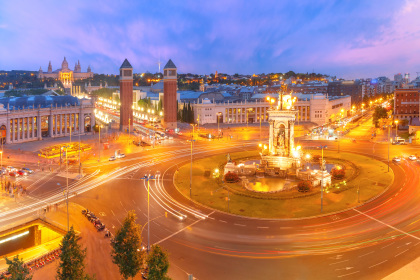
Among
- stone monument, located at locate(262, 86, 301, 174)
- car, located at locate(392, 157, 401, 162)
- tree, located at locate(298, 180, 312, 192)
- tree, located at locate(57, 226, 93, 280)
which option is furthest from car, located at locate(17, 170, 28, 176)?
car, located at locate(392, 157, 401, 162)

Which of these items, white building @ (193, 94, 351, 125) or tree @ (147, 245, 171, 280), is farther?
white building @ (193, 94, 351, 125)

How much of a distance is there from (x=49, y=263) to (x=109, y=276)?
282 inches

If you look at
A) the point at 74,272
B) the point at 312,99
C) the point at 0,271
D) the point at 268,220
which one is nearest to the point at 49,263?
the point at 0,271

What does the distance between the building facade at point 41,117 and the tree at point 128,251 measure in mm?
83732

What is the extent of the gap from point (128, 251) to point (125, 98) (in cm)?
11103

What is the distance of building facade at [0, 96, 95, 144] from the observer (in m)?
108

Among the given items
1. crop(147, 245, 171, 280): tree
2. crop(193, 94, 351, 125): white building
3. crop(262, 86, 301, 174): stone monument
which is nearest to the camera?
crop(147, 245, 171, 280): tree

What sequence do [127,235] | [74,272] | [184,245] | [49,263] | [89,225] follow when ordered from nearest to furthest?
[74,272] < [127,235] < [49,263] < [184,245] < [89,225]

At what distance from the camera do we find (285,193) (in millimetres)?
59812

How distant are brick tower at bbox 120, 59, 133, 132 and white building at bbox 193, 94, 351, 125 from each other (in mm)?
34041

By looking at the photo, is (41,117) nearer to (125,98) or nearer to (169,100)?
(125,98)

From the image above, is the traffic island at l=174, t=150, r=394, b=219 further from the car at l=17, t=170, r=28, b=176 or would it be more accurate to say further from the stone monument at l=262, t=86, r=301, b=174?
the car at l=17, t=170, r=28, b=176

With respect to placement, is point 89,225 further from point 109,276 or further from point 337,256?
point 337,256

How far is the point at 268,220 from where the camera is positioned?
48656 millimetres
